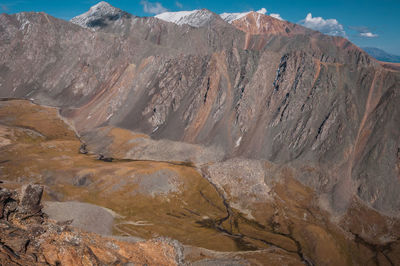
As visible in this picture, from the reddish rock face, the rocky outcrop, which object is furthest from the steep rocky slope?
the rocky outcrop

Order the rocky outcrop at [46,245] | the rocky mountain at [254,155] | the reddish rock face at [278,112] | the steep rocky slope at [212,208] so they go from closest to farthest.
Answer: the rocky outcrop at [46,245] → the steep rocky slope at [212,208] → the rocky mountain at [254,155] → the reddish rock face at [278,112]

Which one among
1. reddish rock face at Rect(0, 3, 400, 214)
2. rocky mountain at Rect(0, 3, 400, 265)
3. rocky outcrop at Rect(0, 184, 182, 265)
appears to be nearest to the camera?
rocky outcrop at Rect(0, 184, 182, 265)

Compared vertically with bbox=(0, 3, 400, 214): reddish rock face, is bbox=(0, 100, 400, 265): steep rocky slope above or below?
below

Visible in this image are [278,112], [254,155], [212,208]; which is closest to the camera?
[212,208]

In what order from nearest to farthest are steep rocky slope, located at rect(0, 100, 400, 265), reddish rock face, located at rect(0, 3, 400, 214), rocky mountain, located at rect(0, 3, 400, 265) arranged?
1. steep rocky slope, located at rect(0, 100, 400, 265)
2. rocky mountain, located at rect(0, 3, 400, 265)
3. reddish rock face, located at rect(0, 3, 400, 214)

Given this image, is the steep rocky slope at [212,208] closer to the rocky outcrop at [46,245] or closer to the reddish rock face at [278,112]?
the reddish rock face at [278,112]

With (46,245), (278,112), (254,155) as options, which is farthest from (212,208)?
(46,245)

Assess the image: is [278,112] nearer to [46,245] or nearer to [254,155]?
[254,155]

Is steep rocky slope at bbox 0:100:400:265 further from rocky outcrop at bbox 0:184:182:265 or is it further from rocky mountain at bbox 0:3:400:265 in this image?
rocky outcrop at bbox 0:184:182:265

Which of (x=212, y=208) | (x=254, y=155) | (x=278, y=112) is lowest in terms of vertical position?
(x=212, y=208)

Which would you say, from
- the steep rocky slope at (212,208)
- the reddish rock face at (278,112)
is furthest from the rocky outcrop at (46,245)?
the reddish rock face at (278,112)

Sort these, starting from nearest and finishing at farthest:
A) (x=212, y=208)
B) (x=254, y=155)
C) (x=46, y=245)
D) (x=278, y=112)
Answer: (x=46, y=245), (x=212, y=208), (x=254, y=155), (x=278, y=112)

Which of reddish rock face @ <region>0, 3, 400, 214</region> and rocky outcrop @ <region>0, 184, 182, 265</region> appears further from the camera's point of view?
reddish rock face @ <region>0, 3, 400, 214</region>
